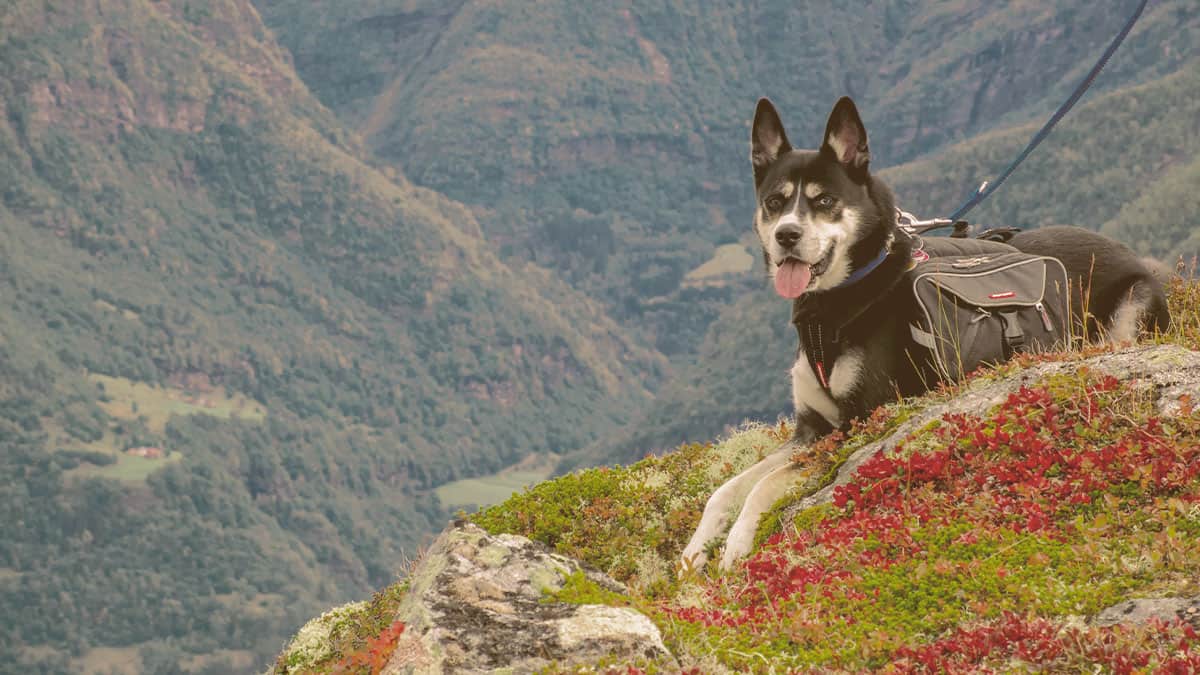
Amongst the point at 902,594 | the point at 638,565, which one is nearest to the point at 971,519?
the point at 902,594

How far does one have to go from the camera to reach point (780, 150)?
9750 millimetres

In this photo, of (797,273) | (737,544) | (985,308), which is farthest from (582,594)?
(985,308)

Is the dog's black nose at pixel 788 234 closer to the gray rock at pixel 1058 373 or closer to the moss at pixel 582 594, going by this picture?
the gray rock at pixel 1058 373

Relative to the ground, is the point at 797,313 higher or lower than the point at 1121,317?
higher

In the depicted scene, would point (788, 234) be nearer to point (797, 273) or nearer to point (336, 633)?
point (797, 273)

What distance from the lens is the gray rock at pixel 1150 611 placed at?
6301 mm

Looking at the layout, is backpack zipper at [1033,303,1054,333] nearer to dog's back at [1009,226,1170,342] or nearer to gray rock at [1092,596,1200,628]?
dog's back at [1009,226,1170,342]

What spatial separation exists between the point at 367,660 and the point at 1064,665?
3.60 metres

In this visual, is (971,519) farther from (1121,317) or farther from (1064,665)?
(1121,317)

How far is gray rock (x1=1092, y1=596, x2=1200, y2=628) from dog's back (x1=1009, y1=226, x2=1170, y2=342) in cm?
418

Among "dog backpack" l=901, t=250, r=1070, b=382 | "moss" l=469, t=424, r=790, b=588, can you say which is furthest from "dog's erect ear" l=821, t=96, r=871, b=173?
"moss" l=469, t=424, r=790, b=588

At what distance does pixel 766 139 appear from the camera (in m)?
9.77

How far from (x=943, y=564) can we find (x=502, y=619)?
2412 mm

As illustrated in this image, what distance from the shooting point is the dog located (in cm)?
932
